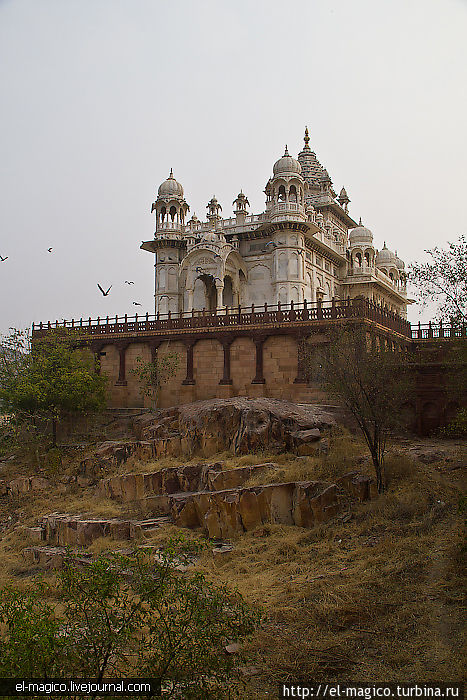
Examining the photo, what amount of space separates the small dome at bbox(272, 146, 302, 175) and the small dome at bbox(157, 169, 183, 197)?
808 cm

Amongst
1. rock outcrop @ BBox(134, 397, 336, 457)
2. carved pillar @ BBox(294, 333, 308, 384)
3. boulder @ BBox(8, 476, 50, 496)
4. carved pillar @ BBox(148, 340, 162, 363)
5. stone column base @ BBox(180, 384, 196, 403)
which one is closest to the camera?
A: rock outcrop @ BBox(134, 397, 336, 457)

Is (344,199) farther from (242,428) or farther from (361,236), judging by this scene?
(242,428)

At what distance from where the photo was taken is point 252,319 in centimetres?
3181

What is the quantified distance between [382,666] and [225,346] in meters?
23.1

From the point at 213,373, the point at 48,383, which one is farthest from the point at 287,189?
the point at 48,383

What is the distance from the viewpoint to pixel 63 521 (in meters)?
22.1

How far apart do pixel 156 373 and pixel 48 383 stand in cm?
564

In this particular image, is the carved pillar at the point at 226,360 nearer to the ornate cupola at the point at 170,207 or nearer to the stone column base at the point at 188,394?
the stone column base at the point at 188,394

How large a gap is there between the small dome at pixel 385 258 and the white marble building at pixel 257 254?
10289 mm

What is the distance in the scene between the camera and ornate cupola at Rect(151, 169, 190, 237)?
46.7 meters

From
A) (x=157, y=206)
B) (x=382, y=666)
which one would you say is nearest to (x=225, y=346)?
(x=157, y=206)

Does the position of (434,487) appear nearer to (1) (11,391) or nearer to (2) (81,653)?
(2) (81,653)

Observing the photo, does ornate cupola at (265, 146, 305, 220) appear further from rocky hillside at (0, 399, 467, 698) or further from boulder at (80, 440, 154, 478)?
boulder at (80, 440, 154, 478)

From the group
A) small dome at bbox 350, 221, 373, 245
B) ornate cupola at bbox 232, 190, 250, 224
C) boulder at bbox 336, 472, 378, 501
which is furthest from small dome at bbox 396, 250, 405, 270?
boulder at bbox 336, 472, 378, 501
